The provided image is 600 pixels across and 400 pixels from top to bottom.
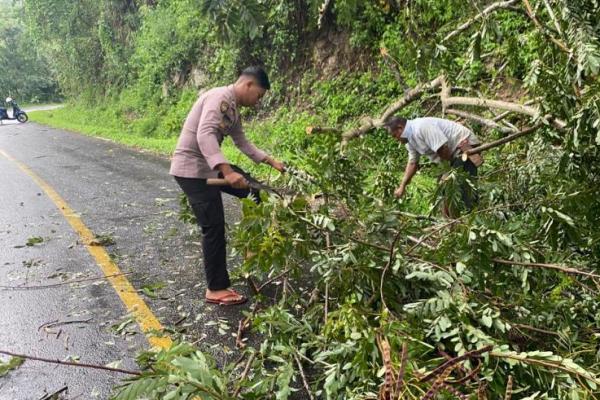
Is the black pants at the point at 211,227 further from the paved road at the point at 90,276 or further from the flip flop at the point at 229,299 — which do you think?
the paved road at the point at 90,276

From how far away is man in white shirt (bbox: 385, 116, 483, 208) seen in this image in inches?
181

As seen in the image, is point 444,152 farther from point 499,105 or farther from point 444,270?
point 444,270

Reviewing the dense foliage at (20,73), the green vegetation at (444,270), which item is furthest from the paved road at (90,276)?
the dense foliage at (20,73)

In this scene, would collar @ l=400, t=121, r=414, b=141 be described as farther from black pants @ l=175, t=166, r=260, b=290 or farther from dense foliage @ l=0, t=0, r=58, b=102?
dense foliage @ l=0, t=0, r=58, b=102

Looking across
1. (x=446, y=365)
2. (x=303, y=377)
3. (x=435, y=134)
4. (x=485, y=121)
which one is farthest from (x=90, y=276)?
(x=485, y=121)

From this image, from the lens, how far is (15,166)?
10.3m

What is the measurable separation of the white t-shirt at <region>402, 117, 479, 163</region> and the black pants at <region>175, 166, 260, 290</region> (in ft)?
6.57

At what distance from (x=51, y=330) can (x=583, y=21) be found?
3.62m

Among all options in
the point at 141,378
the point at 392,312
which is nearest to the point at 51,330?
the point at 141,378

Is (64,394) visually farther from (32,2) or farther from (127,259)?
(32,2)

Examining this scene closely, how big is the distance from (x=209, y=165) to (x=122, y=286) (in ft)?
4.31

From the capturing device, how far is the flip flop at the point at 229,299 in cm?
371

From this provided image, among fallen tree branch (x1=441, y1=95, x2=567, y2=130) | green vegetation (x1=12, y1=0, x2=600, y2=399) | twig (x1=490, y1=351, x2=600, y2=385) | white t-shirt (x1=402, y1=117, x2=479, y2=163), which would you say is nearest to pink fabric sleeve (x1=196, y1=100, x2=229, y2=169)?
green vegetation (x1=12, y1=0, x2=600, y2=399)

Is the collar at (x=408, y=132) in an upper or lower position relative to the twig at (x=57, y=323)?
upper
